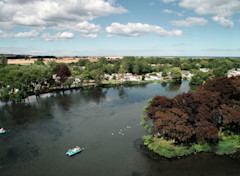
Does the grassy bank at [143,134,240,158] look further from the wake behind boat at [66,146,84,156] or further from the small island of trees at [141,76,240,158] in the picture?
the wake behind boat at [66,146,84,156]

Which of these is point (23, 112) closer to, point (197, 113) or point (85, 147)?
point (85, 147)

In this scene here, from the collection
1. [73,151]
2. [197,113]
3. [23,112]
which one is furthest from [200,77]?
[23,112]

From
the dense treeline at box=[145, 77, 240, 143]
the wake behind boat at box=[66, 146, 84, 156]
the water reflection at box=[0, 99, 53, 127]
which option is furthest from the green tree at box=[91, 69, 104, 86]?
the dense treeline at box=[145, 77, 240, 143]

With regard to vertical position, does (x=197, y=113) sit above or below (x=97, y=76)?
below

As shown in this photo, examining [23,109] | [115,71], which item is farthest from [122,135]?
[115,71]

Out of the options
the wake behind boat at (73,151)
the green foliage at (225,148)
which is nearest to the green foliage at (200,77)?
the green foliage at (225,148)

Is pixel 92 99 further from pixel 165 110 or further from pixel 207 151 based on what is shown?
pixel 207 151
